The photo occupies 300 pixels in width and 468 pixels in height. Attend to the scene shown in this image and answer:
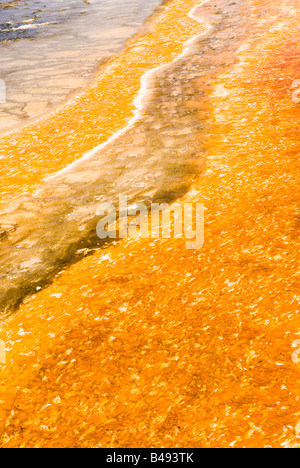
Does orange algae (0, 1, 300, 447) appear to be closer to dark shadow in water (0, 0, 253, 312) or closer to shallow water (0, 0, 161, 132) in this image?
dark shadow in water (0, 0, 253, 312)

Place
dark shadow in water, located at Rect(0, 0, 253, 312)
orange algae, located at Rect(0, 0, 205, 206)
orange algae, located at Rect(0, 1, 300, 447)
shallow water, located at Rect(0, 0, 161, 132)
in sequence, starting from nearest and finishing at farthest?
1. orange algae, located at Rect(0, 1, 300, 447)
2. dark shadow in water, located at Rect(0, 0, 253, 312)
3. orange algae, located at Rect(0, 0, 205, 206)
4. shallow water, located at Rect(0, 0, 161, 132)

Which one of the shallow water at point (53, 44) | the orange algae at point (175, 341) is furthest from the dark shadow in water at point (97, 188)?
the shallow water at point (53, 44)

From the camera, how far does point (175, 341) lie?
1899 millimetres

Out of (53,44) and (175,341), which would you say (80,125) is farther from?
(53,44)

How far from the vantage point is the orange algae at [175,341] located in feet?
5.27

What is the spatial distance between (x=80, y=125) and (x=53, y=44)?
11.4 feet

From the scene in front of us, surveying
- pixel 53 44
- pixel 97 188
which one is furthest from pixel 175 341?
pixel 53 44

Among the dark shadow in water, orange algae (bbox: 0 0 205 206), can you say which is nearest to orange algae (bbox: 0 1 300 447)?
the dark shadow in water

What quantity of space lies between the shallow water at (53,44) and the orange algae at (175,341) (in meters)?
2.64

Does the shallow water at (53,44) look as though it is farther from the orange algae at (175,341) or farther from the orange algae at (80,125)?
the orange algae at (175,341)

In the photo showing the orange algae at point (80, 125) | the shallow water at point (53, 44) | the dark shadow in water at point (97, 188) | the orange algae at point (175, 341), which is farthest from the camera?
the shallow water at point (53, 44)

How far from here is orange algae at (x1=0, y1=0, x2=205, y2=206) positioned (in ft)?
11.7

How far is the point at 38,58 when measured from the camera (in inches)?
258

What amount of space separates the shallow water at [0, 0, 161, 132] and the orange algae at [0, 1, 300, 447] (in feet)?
8.65
